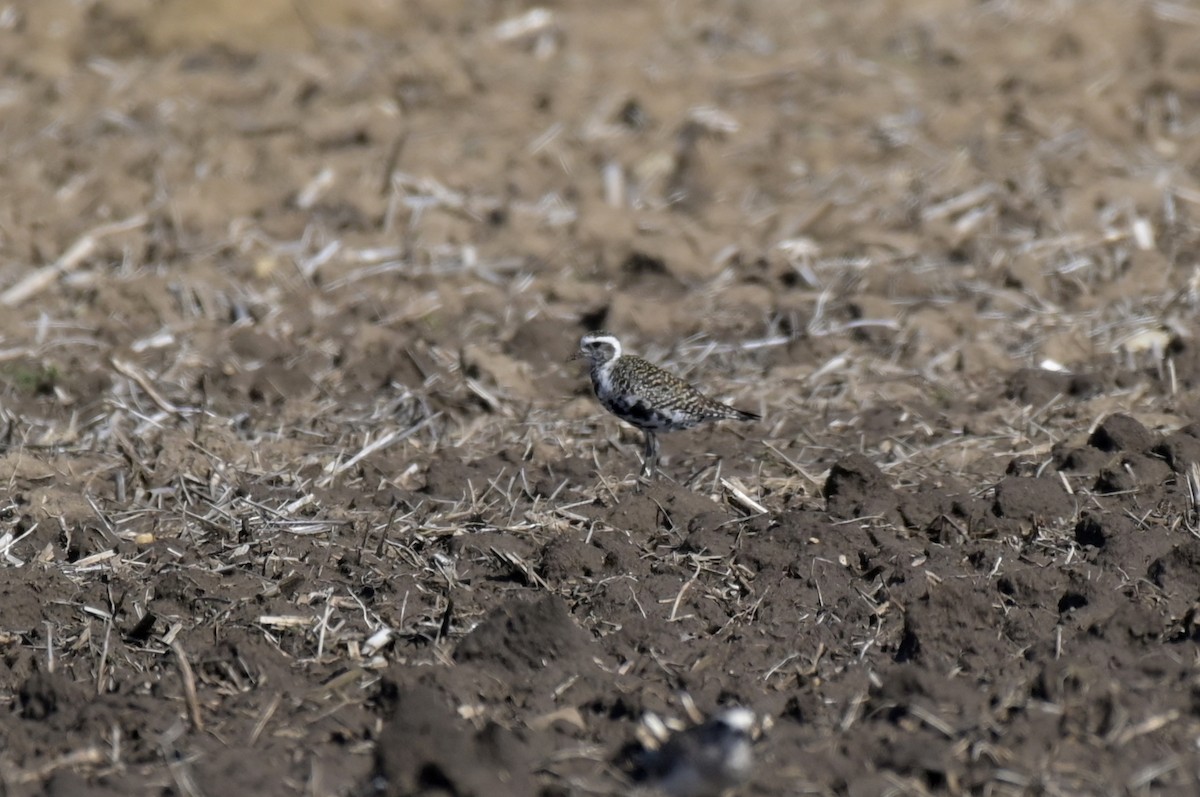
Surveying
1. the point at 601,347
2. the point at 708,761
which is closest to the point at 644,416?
the point at 601,347

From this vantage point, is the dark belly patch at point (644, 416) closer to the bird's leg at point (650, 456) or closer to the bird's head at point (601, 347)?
the bird's leg at point (650, 456)

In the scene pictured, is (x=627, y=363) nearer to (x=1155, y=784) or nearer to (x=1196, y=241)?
(x=1155, y=784)

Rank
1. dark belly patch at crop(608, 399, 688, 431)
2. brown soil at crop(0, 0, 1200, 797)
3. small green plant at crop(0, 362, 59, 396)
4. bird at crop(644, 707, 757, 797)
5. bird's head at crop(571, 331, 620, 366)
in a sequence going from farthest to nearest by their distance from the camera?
small green plant at crop(0, 362, 59, 396)
bird's head at crop(571, 331, 620, 366)
dark belly patch at crop(608, 399, 688, 431)
brown soil at crop(0, 0, 1200, 797)
bird at crop(644, 707, 757, 797)

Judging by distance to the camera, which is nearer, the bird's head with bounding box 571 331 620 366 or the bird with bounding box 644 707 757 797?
the bird with bounding box 644 707 757 797

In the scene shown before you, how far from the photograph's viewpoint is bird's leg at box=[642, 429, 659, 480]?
8781 mm

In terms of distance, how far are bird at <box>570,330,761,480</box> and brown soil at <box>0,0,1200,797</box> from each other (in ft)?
0.88

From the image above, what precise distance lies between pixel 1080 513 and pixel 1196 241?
470cm

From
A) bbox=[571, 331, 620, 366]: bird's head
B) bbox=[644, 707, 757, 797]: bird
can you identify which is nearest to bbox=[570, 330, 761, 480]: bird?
bbox=[571, 331, 620, 366]: bird's head

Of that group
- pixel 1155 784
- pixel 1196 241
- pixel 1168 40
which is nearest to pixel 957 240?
pixel 1196 241

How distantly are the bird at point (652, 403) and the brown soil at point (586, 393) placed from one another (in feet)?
0.88

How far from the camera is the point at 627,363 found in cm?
912

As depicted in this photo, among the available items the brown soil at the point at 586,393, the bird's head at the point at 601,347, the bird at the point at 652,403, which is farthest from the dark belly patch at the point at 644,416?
the bird's head at the point at 601,347

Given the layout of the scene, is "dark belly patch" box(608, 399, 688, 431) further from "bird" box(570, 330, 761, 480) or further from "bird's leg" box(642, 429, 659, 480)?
"bird's leg" box(642, 429, 659, 480)

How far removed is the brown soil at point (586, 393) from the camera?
6277 millimetres
